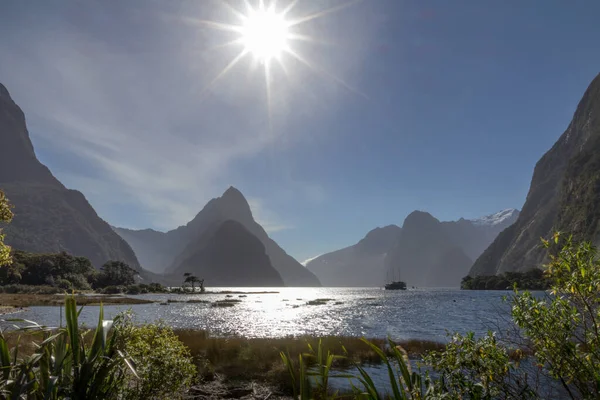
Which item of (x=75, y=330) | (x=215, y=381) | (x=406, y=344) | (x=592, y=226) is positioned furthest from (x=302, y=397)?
(x=592, y=226)

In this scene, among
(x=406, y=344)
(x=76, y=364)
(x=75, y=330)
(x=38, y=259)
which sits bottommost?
(x=406, y=344)

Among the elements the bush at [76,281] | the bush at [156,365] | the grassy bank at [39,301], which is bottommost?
the grassy bank at [39,301]

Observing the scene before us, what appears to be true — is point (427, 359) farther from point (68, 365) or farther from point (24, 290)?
point (24, 290)

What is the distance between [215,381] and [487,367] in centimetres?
1553

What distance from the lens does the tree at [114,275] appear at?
154 m

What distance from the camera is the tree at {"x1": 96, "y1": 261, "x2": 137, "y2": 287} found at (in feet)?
504

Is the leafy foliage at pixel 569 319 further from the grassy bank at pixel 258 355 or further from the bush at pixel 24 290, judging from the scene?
the bush at pixel 24 290

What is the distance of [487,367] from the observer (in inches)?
230

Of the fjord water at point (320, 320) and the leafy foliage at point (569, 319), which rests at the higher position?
the leafy foliage at point (569, 319)

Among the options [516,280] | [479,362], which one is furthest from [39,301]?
[516,280]

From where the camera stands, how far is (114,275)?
160 metres

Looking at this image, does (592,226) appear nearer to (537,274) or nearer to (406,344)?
(537,274)

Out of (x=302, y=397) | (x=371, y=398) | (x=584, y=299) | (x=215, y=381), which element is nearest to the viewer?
(x=302, y=397)

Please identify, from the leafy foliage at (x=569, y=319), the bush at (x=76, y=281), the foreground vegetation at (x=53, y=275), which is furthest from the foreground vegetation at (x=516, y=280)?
the foreground vegetation at (x=53, y=275)
